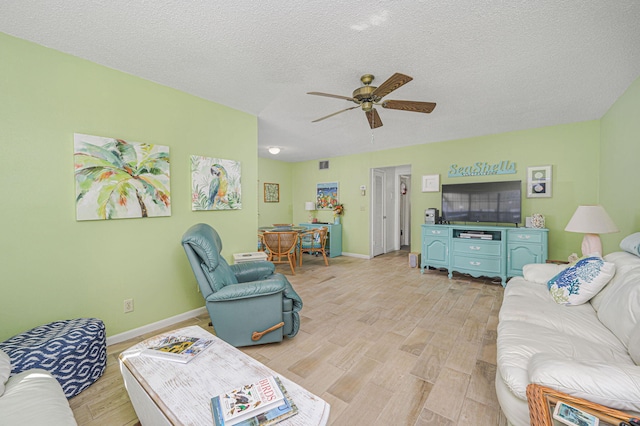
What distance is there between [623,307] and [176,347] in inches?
106

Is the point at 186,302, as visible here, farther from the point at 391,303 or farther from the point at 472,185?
the point at 472,185

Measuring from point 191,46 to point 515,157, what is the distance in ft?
15.8

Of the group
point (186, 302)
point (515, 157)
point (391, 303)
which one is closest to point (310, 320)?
point (391, 303)

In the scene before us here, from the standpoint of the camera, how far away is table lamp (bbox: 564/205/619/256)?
2434mm

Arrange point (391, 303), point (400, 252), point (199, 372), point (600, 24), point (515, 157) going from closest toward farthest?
point (199, 372) < point (600, 24) < point (391, 303) < point (515, 157) < point (400, 252)

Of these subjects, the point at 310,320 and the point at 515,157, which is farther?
the point at 515,157

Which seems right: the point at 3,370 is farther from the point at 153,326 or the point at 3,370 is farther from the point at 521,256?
the point at 521,256

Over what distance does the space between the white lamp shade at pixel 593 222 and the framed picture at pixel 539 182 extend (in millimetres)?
1720

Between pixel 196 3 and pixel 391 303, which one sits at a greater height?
pixel 196 3

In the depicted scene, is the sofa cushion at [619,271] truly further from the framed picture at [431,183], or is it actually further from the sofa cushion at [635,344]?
the framed picture at [431,183]

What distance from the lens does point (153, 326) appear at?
259cm

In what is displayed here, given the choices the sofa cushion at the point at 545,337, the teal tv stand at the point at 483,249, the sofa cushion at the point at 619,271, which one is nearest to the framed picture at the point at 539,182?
the teal tv stand at the point at 483,249

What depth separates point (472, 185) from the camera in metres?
4.36

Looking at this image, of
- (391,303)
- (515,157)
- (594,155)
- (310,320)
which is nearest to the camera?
(310,320)
